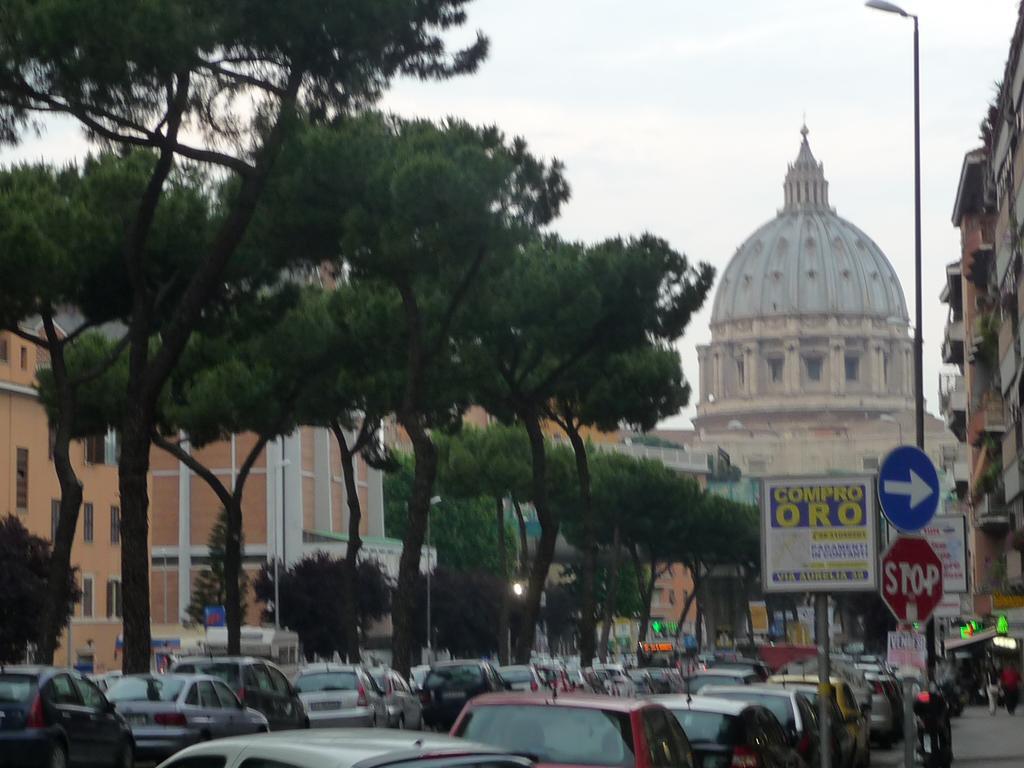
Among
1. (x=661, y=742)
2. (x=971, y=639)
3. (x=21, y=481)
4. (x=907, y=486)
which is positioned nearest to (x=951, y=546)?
(x=907, y=486)

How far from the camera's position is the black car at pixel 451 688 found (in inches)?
1361

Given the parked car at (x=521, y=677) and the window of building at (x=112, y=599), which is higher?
the window of building at (x=112, y=599)

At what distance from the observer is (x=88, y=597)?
200 ft

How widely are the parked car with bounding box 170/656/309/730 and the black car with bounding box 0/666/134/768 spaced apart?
4.68 metres

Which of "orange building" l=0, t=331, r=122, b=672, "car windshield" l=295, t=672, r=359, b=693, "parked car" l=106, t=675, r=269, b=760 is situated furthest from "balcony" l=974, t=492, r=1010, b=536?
"parked car" l=106, t=675, r=269, b=760

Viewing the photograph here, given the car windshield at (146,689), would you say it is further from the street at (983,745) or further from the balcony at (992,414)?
the balcony at (992,414)

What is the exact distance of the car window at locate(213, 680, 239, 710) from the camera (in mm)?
23219

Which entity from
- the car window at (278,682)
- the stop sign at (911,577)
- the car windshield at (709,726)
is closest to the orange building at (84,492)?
the car window at (278,682)

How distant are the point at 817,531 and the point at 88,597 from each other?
49.6 m

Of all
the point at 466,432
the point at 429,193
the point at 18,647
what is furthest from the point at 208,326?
the point at 466,432

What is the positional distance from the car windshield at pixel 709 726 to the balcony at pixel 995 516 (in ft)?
114

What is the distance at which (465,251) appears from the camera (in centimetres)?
3103

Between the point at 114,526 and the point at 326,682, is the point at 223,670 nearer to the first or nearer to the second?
the point at 326,682

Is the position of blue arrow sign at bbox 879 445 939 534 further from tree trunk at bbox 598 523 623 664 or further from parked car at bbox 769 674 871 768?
tree trunk at bbox 598 523 623 664
